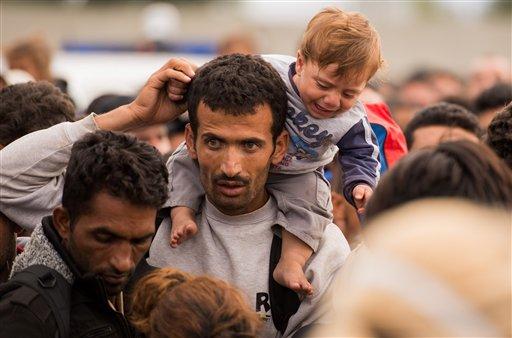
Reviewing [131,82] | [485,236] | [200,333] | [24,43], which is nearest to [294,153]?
[200,333]

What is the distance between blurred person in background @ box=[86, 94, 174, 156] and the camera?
7.38 meters

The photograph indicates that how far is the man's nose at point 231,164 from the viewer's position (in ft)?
14.3

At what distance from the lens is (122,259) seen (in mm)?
3932

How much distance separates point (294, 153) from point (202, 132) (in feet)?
1.37

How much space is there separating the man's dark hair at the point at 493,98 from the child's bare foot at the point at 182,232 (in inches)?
196

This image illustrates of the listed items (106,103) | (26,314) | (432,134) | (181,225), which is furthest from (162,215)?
(106,103)

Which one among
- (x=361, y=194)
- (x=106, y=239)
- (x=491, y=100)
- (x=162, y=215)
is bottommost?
(x=491, y=100)

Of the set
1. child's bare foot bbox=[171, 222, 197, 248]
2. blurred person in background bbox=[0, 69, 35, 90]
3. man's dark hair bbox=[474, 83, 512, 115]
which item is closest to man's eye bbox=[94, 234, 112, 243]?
child's bare foot bbox=[171, 222, 197, 248]

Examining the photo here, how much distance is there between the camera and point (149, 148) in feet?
13.5

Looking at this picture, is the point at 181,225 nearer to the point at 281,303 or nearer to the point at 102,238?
the point at 281,303

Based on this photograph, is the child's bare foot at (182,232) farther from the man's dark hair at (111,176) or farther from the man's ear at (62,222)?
the man's ear at (62,222)

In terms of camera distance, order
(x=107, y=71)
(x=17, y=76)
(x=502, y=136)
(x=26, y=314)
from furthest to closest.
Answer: (x=107, y=71), (x=17, y=76), (x=502, y=136), (x=26, y=314)

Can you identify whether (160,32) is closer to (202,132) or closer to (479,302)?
(202,132)

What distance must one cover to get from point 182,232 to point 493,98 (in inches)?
204
